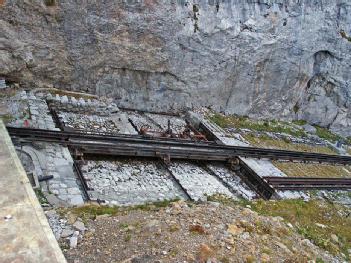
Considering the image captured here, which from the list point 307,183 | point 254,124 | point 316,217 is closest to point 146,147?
point 316,217

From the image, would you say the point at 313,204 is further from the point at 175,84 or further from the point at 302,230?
the point at 175,84

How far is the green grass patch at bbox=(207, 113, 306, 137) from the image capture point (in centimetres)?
2372

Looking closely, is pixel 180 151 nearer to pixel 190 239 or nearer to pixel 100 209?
pixel 100 209

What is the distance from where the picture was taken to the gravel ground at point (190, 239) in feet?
27.1

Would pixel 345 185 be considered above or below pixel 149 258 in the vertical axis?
below

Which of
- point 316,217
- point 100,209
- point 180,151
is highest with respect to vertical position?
point 100,209

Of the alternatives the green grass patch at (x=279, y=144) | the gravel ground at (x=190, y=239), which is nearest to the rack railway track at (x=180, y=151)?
the green grass patch at (x=279, y=144)

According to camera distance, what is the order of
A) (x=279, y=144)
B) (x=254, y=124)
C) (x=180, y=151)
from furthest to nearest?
(x=254, y=124) < (x=279, y=144) < (x=180, y=151)

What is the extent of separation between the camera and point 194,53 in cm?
2275

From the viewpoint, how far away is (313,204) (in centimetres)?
1584

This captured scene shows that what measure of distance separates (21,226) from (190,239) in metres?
3.89

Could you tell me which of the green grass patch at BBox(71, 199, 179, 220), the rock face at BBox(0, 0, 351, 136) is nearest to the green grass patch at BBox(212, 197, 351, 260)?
the green grass patch at BBox(71, 199, 179, 220)

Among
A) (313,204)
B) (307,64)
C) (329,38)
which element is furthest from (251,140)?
(329,38)

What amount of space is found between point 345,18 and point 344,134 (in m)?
9.41
